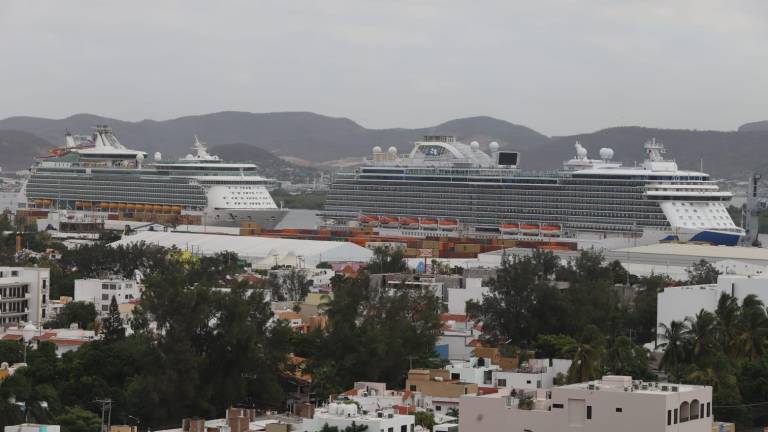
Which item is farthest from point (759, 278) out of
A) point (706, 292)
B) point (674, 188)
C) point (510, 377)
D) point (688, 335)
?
point (674, 188)

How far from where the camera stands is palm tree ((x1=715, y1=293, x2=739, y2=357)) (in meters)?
63.4

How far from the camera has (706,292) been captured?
7012cm

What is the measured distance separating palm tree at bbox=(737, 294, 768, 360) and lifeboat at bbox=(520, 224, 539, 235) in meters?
77.4

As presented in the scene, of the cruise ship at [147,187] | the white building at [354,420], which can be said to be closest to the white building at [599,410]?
the white building at [354,420]

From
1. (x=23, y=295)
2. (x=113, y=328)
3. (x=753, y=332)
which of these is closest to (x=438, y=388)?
(x=113, y=328)

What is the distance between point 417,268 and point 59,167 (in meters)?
83.8

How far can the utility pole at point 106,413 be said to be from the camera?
46969mm

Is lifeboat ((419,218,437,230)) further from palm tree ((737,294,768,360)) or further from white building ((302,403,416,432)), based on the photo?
white building ((302,403,416,432))

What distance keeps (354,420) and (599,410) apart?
21.5 feet

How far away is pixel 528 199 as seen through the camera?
147375 mm

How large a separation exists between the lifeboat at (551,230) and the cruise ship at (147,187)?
1234 inches

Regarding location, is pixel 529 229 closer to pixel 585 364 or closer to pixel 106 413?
pixel 585 364

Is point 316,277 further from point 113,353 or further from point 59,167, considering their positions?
point 59,167

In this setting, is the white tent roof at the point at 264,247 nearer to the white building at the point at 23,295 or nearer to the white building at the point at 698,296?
the white building at the point at 23,295
